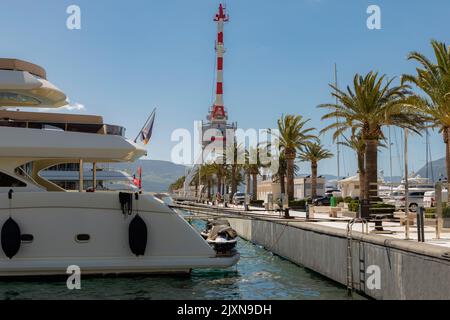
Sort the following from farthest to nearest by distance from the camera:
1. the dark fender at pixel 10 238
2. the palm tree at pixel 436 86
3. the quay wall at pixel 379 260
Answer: the palm tree at pixel 436 86
the dark fender at pixel 10 238
the quay wall at pixel 379 260

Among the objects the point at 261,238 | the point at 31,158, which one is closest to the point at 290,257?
the point at 261,238

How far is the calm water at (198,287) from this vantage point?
51.6 ft

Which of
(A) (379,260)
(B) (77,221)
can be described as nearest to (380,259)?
(A) (379,260)

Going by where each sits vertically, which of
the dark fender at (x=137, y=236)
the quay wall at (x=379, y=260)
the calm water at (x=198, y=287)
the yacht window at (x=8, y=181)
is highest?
the yacht window at (x=8, y=181)

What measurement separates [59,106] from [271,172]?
52757mm

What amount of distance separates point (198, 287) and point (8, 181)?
23.2ft

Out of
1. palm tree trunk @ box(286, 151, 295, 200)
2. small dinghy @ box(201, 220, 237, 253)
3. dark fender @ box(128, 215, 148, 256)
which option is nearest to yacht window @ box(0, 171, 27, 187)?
dark fender @ box(128, 215, 148, 256)

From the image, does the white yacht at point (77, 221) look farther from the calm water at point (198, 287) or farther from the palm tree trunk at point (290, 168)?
the palm tree trunk at point (290, 168)

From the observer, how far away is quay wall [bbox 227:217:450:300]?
39.5 feet

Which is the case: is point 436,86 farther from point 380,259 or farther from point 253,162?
point 253,162

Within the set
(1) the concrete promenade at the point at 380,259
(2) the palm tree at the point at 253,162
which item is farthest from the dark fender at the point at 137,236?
(2) the palm tree at the point at 253,162

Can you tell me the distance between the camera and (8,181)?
16.5m

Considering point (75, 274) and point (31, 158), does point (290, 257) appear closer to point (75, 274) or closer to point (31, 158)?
point (75, 274)

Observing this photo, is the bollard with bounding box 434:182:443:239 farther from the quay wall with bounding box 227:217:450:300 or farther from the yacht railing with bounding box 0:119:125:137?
the yacht railing with bounding box 0:119:125:137
